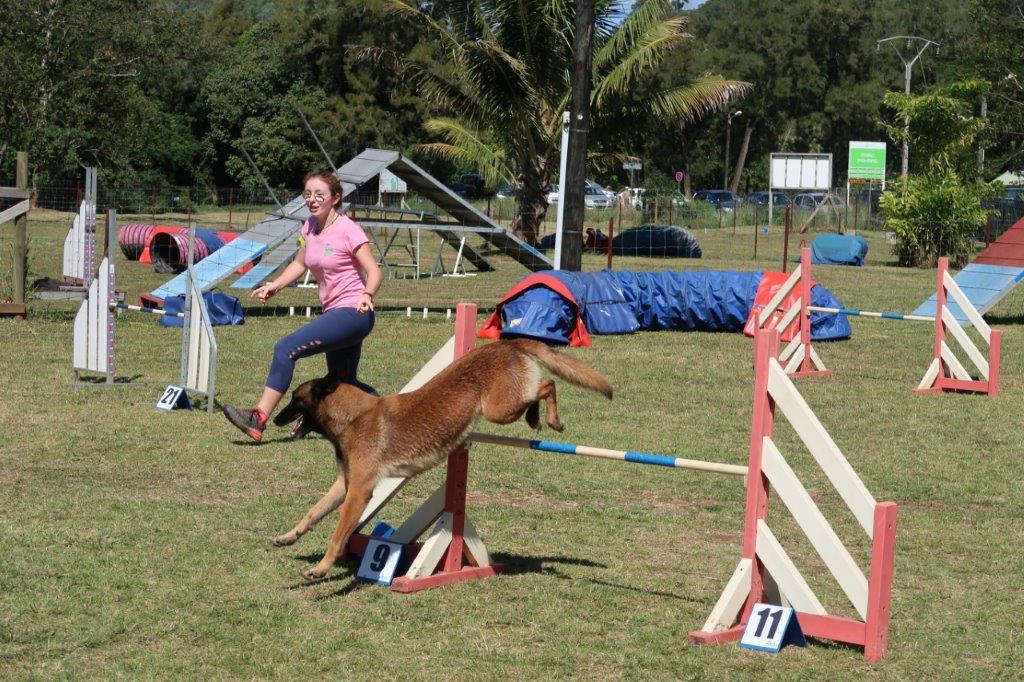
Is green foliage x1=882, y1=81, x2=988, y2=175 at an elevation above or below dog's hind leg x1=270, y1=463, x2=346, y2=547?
above

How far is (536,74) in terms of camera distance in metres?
30.7

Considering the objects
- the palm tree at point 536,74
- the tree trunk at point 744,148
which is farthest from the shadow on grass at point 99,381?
the tree trunk at point 744,148

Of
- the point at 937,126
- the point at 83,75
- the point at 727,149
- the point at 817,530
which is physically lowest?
the point at 817,530

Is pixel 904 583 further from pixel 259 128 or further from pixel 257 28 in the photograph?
pixel 257 28

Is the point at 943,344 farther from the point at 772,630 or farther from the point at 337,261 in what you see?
the point at 772,630

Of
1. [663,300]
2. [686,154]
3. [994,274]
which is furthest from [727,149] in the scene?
[663,300]

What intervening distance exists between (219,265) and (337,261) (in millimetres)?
11861

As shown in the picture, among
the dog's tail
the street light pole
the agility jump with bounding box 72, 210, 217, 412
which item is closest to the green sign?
the street light pole

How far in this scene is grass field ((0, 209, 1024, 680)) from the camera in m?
4.88

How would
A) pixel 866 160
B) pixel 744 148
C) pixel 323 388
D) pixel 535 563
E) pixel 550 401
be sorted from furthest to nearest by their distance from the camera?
pixel 744 148, pixel 866 160, pixel 535 563, pixel 550 401, pixel 323 388

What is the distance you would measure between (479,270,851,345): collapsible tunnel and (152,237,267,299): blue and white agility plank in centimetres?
402

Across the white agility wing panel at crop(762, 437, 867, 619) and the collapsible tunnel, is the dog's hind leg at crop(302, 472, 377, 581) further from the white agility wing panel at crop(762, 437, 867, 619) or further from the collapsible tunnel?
the collapsible tunnel

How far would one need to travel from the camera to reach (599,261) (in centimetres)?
3130

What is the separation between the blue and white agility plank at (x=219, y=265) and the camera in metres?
17.5
